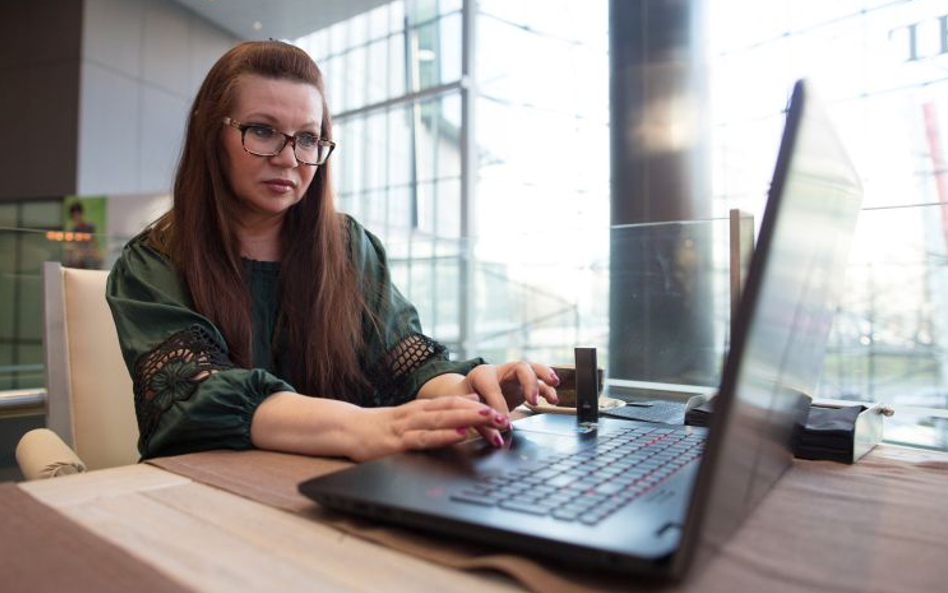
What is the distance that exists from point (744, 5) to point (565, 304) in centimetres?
468

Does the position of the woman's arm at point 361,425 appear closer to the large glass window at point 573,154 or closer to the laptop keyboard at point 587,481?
the laptop keyboard at point 587,481

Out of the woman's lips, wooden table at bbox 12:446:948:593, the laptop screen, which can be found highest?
the woman's lips

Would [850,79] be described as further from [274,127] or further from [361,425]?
[361,425]

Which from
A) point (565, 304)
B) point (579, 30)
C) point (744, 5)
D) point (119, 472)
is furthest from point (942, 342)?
point (579, 30)

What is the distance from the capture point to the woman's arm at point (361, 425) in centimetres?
68

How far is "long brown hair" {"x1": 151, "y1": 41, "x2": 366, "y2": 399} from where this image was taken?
3.45 feet

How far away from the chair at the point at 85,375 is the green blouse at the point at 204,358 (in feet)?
0.77

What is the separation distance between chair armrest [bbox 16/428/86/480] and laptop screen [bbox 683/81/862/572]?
84cm

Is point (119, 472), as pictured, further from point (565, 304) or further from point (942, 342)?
point (565, 304)

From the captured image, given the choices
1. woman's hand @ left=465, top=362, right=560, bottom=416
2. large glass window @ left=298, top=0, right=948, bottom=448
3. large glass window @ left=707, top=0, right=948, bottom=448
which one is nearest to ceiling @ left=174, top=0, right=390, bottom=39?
large glass window @ left=298, top=0, right=948, bottom=448

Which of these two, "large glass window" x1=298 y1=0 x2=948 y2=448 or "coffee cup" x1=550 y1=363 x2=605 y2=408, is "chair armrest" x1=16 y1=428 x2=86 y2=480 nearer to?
"coffee cup" x1=550 y1=363 x2=605 y2=408

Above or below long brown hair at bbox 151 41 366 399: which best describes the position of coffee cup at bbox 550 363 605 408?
below

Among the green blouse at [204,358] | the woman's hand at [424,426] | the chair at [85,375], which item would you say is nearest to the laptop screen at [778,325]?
the woman's hand at [424,426]

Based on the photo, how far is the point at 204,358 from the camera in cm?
86
